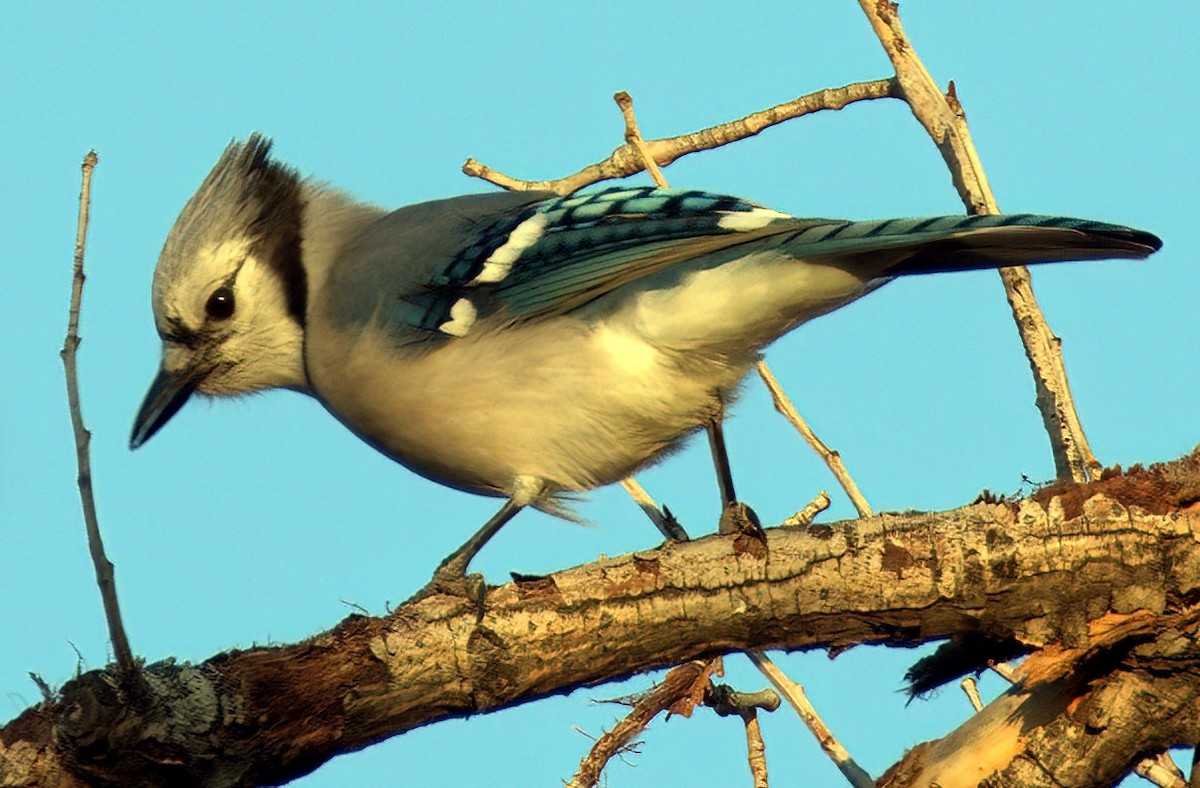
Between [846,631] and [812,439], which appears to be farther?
[812,439]

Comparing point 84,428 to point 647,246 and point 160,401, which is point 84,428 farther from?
point 160,401

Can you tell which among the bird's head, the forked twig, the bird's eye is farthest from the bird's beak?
the forked twig

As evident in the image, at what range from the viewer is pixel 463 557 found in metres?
3.47

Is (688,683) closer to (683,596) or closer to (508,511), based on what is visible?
(683,596)

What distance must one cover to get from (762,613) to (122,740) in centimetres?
128

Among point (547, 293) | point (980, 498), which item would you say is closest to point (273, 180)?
point (547, 293)

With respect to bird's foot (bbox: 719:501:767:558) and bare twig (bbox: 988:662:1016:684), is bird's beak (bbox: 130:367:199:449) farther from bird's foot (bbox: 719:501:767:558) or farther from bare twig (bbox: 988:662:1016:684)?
bare twig (bbox: 988:662:1016:684)

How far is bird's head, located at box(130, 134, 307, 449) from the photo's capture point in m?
3.78

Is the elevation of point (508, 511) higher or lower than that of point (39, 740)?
higher

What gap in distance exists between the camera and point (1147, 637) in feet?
9.44

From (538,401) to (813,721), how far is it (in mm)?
973

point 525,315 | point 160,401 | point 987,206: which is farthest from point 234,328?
point 987,206

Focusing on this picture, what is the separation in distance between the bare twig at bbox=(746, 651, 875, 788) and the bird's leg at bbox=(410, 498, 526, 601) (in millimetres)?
694

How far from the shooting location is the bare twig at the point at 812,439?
3.48 meters
